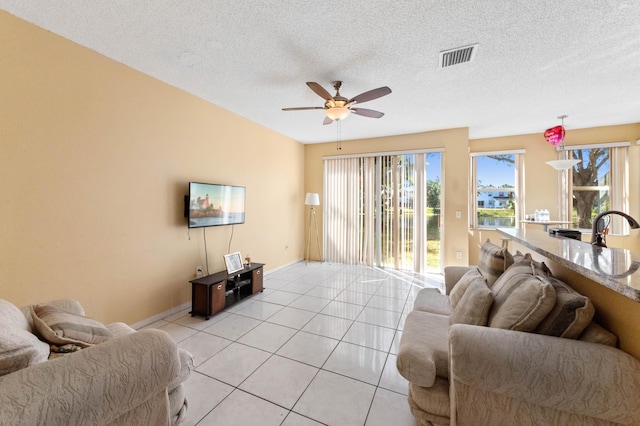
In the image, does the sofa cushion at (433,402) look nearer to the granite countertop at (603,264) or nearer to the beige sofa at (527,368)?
the beige sofa at (527,368)

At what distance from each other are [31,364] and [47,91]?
2198 mm

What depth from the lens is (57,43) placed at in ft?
6.93

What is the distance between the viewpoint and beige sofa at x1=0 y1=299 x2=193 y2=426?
85 centimetres

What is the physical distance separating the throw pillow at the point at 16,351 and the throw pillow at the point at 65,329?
0.41 feet

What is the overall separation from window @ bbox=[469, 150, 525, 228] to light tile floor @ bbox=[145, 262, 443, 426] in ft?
8.89

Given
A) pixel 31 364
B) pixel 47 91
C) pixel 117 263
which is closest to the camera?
pixel 31 364

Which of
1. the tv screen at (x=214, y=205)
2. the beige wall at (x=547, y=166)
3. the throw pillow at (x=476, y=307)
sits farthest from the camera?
the beige wall at (x=547, y=166)

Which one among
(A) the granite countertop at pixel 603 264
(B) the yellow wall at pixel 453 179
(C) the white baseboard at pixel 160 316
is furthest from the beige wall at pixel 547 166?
(C) the white baseboard at pixel 160 316

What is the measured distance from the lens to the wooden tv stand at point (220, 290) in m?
2.91

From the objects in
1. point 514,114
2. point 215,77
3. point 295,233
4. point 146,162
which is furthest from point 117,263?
point 514,114

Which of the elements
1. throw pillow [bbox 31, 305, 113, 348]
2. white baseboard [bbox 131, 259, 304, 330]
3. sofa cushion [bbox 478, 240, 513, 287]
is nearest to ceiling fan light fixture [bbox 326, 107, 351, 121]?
sofa cushion [bbox 478, 240, 513, 287]

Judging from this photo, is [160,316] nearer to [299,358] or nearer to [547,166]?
[299,358]

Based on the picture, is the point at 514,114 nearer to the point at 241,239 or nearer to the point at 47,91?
the point at 241,239

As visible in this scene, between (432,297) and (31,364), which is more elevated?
(31,364)
